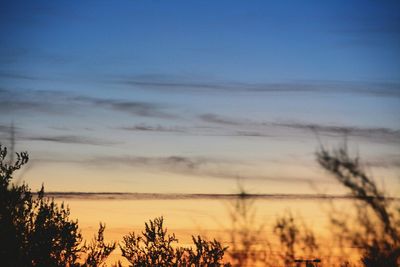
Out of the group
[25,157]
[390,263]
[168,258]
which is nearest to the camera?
[390,263]

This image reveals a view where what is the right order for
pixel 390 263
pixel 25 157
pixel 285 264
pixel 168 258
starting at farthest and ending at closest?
pixel 168 258 < pixel 285 264 < pixel 25 157 < pixel 390 263

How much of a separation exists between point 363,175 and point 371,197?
3.98 feet

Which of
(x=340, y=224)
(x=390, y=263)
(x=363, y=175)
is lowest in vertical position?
(x=390, y=263)

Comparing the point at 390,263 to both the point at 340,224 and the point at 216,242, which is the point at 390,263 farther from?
the point at 216,242

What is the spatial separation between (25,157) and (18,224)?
10.3 feet

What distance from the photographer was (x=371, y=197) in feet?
91.4

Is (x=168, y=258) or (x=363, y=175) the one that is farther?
(x=168, y=258)

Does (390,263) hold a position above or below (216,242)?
below

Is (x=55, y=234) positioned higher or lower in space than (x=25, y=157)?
lower

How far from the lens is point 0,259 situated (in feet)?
92.6

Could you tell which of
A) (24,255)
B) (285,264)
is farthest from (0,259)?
(285,264)

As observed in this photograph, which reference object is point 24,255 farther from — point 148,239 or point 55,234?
point 148,239

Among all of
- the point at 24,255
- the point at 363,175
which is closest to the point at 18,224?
the point at 24,255

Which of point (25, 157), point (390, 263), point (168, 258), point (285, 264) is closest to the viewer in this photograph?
point (390, 263)
